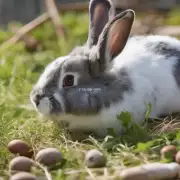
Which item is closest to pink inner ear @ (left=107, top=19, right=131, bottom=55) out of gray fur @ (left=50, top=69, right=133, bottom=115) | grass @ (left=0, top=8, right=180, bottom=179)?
gray fur @ (left=50, top=69, right=133, bottom=115)

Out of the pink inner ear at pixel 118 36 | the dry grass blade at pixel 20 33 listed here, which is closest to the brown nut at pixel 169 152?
the pink inner ear at pixel 118 36

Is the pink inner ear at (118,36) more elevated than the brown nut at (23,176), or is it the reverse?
the pink inner ear at (118,36)

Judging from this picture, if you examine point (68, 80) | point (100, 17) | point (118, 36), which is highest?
point (100, 17)

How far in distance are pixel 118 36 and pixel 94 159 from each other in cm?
80

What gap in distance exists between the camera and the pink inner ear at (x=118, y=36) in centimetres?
301

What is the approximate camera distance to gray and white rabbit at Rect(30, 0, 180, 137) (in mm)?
2922

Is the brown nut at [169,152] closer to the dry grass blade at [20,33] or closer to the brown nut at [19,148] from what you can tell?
the brown nut at [19,148]

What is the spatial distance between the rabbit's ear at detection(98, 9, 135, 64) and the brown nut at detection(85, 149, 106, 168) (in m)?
0.63

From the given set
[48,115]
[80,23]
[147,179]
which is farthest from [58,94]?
[80,23]

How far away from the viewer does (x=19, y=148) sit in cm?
276

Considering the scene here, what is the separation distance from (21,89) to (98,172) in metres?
1.37

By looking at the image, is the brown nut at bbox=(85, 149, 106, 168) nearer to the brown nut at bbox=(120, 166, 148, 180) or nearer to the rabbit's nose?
the brown nut at bbox=(120, 166, 148, 180)

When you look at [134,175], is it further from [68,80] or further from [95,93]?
[68,80]

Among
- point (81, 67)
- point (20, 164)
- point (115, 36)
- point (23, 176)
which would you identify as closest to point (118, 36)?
point (115, 36)
